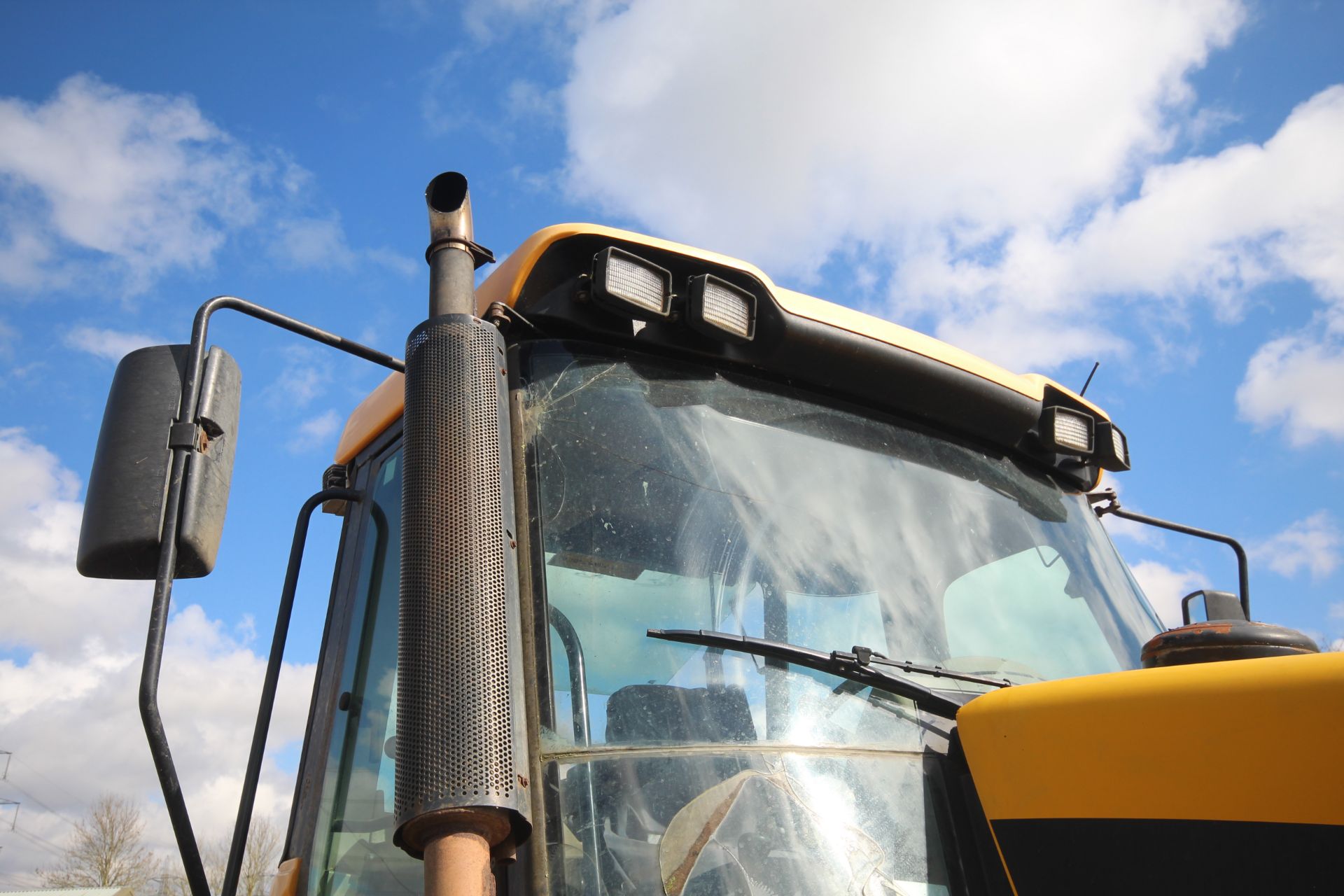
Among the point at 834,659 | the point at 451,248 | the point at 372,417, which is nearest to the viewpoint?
the point at 834,659

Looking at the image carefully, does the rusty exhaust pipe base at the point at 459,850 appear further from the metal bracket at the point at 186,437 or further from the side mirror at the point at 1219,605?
the side mirror at the point at 1219,605

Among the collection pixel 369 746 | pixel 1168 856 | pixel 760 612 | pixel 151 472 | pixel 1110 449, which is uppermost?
pixel 1110 449

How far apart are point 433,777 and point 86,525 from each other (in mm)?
731

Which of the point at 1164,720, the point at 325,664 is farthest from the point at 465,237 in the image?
the point at 1164,720

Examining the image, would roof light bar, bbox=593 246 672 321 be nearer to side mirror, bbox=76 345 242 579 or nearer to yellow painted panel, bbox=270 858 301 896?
side mirror, bbox=76 345 242 579

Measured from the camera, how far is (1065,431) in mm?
2658

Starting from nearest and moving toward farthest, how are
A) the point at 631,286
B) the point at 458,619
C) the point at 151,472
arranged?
the point at 458,619 < the point at 151,472 < the point at 631,286

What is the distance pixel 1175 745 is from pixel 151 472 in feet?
4.96

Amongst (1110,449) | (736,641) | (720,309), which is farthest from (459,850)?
(1110,449)

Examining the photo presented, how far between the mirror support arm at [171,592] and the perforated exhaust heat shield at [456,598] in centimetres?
15

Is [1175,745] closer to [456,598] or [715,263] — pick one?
[456,598]

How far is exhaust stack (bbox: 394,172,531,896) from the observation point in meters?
1.41

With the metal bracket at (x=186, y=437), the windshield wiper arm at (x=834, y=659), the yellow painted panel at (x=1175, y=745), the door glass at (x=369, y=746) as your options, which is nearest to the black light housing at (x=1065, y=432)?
the windshield wiper arm at (x=834, y=659)

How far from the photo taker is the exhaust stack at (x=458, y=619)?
141 cm
